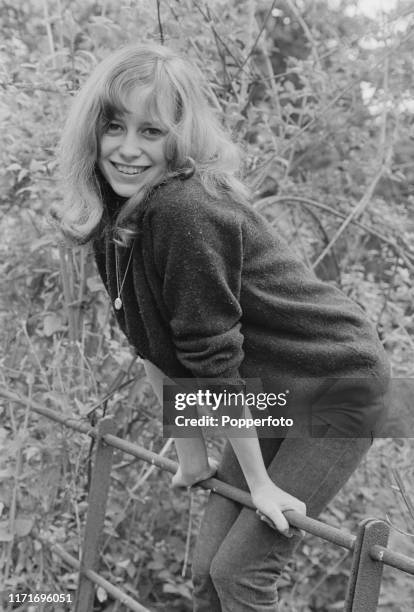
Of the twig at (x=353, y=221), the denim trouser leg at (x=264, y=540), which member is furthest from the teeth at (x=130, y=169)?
the twig at (x=353, y=221)

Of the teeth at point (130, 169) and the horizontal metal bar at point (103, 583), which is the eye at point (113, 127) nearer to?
the teeth at point (130, 169)

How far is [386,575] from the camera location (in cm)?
347

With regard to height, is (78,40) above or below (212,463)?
above

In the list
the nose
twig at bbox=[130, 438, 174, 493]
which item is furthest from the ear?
twig at bbox=[130, 438, 174, 493]

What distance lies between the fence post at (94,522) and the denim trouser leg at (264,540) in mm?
569

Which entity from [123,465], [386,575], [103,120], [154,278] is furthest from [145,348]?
[386,575]

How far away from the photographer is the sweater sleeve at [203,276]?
5.61 ft

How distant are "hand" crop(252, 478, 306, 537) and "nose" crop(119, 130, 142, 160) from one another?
2.58ft

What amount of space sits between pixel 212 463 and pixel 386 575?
1705 millimetres

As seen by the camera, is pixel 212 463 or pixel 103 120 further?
pixel 212 463

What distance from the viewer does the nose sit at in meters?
1.86

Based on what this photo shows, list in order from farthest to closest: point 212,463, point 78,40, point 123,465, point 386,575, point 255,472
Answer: point 78,40 → point 386,575 → point 123,465 → point 212,463 → point 255,472

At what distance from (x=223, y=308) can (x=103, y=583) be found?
102 centimetres

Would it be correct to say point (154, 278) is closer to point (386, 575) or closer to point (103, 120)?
point (103, 120)
